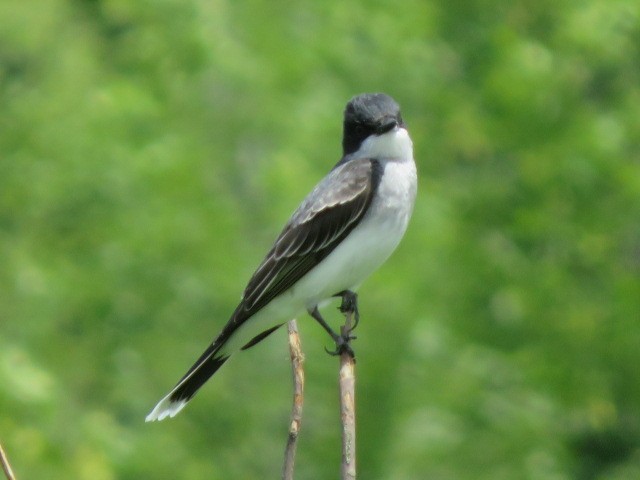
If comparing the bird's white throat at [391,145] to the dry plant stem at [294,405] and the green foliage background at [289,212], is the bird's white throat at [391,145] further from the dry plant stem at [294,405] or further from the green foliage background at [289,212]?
the green foliage background at [289,212]

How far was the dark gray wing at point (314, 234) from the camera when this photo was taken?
5.62m

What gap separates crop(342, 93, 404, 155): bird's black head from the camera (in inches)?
231

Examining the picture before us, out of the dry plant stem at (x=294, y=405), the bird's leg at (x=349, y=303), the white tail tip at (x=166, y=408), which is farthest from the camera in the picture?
the bird's leg at (x=349, y=303)

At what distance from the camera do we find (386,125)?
586 cm

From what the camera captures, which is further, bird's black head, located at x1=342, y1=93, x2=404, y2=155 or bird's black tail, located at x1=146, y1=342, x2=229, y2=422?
bird's black head, located at x1=342, y1=93, x2=404, y2=155

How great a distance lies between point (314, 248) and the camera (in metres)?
5.70

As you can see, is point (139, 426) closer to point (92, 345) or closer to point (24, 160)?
point (92, 345)

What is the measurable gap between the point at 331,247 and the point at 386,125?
647 millimetres

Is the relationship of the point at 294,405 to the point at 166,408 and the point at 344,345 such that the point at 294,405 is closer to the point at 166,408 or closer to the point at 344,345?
the point at 344,345

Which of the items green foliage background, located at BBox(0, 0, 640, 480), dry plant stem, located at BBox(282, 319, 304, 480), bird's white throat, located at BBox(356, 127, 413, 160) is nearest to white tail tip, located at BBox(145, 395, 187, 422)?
dry plant stem, located at BBox(282, 319, 304, 480)

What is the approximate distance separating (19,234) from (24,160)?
2.55 feet

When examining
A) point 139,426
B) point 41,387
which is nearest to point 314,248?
point 41,387

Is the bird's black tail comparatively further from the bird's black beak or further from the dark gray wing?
the bird's black beak

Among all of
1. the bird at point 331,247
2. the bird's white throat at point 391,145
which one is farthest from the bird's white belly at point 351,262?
the bird's white throat at point 391,145
